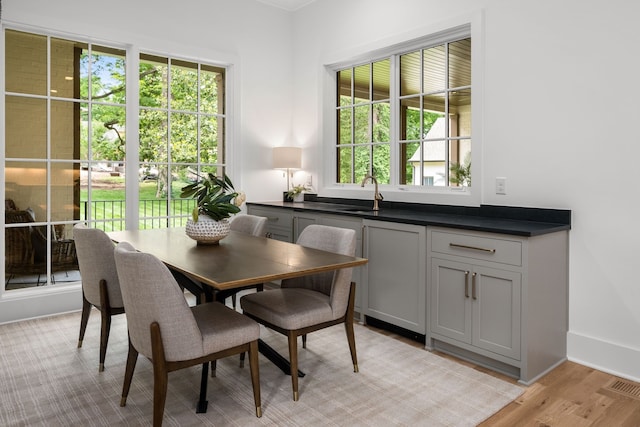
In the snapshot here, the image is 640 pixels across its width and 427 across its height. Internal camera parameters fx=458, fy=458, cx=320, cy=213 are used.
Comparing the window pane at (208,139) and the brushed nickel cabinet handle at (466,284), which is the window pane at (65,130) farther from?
the brushed nickel cabinet handle at (466,284)

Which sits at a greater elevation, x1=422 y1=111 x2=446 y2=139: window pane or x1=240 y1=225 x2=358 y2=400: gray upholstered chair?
x1=422 y1=111 x2=446 y2=139: window pane

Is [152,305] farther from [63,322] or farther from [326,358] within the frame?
[63,322]

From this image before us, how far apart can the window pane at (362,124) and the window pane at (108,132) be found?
2.20 m

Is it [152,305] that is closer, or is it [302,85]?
[152,305]

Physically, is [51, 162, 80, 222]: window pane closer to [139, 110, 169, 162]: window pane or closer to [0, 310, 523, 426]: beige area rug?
[139, 110, 169, 162]: window pane

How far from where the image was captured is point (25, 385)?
2.54 metres

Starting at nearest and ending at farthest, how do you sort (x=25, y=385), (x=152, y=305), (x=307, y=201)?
(x=152, y=305) → (x=25, y=385) → (x=307, y=201)

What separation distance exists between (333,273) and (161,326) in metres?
1.13

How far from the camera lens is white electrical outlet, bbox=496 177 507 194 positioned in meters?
3.26

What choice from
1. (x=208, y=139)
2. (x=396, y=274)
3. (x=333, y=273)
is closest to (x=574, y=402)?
(x=396, y=274)

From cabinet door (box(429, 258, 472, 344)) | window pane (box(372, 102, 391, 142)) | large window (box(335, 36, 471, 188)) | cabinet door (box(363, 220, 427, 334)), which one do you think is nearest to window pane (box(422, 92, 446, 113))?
large window (box(335, 36, 471, 188))

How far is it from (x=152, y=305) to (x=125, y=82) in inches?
117

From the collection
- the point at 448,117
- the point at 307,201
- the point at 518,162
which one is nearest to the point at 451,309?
the point at 518,162

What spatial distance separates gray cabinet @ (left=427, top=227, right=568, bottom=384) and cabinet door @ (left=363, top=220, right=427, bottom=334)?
0.10 metres
